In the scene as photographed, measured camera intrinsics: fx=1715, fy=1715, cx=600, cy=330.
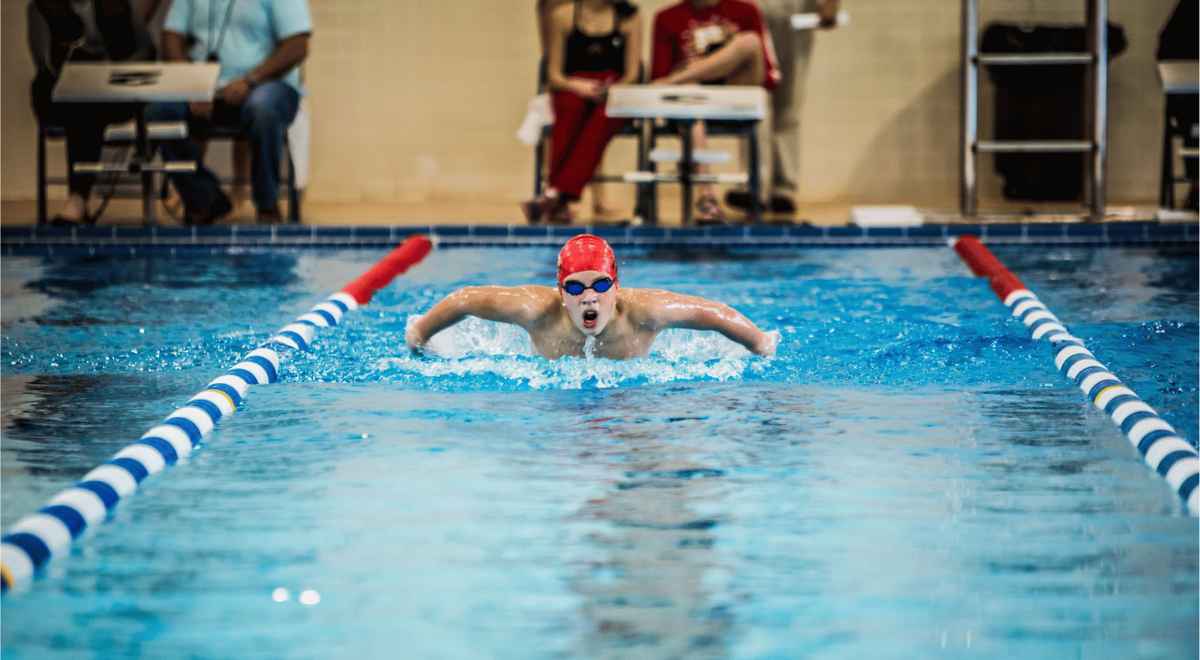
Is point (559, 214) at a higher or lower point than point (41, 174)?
lower

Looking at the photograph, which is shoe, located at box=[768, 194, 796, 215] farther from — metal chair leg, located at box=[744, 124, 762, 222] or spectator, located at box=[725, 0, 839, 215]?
metal chair leg, located at box=[744, 124, 762, 222]

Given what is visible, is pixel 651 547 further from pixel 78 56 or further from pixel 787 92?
pixel 787 92

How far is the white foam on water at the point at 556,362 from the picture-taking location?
173 inches

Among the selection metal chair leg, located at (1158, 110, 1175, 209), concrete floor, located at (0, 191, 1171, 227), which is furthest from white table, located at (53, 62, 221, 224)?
metal chair leg, located at (1158, 110, 1175, 209)

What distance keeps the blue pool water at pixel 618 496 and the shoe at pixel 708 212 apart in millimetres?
2538

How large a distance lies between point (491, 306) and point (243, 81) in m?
3.77

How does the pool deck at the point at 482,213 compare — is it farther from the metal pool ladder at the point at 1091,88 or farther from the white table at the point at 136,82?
the white table at the point at 136,82

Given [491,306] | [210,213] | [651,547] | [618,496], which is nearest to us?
[651,547]

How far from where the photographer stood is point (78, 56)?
805 centimetres

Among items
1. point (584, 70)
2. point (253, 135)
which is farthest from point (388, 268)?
point (584, 70)

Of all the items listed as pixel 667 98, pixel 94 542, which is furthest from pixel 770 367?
pixel 667 98

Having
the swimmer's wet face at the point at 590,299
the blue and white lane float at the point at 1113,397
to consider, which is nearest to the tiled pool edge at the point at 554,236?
the blue and white lane float at the point at 1113,397

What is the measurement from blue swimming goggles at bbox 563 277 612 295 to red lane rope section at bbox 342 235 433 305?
184 centimetres

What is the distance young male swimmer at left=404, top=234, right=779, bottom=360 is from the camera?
4.45m
